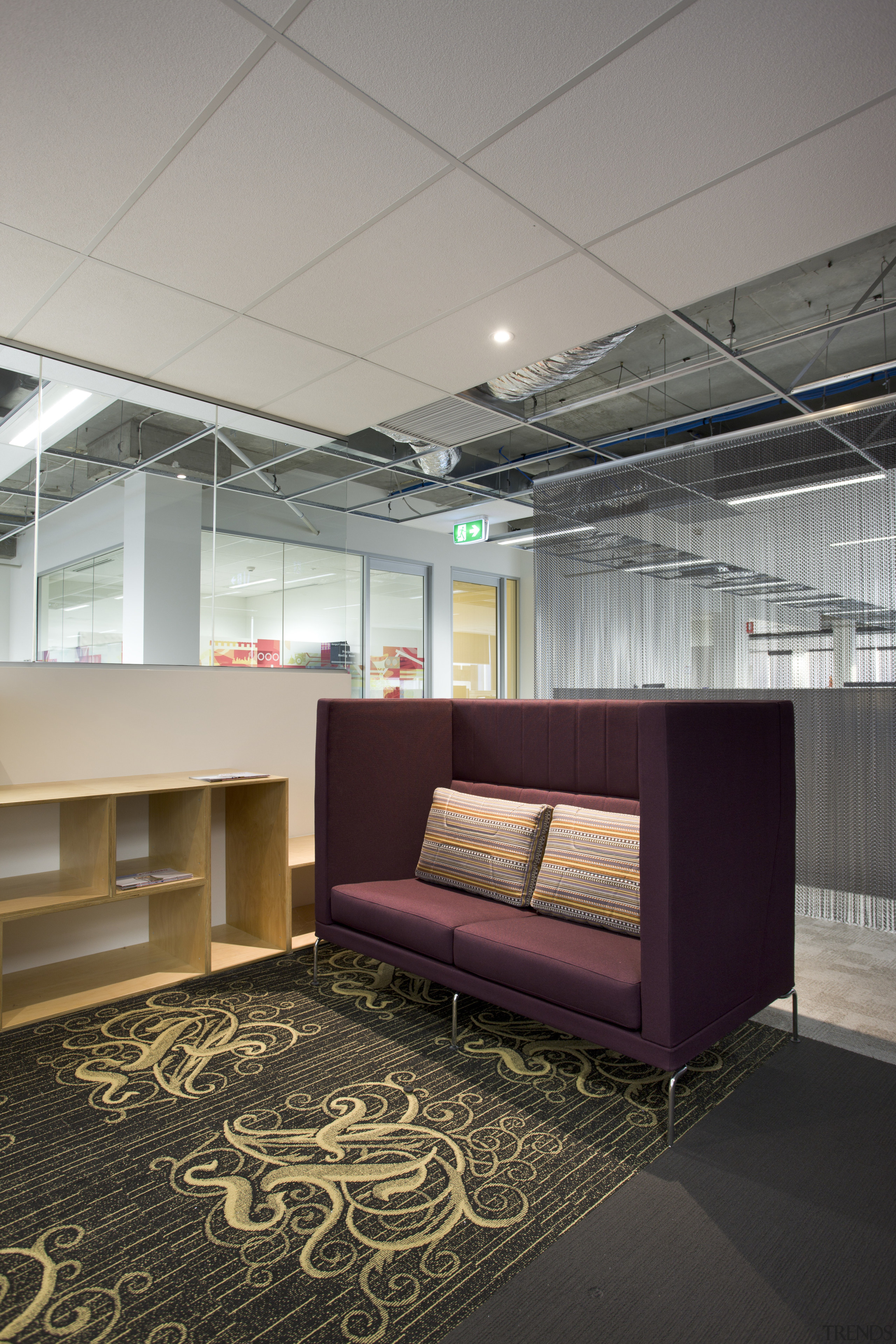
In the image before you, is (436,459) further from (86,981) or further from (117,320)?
(86,981)

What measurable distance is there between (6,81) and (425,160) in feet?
3.88

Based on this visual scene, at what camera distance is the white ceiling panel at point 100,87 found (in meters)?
1.93

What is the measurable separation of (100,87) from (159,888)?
276 centimetres

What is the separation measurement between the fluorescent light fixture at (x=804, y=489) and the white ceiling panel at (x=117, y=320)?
317cm

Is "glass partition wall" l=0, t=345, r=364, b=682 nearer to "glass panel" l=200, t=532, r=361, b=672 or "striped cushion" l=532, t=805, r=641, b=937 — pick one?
"glass panel" l=200, t=532, r=361, b=672

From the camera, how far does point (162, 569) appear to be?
410 centimetres

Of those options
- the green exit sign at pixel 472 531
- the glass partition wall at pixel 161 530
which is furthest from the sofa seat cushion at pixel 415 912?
the green exit sign at pixel 472 531

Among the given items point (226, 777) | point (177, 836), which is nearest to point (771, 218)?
point (226, 777)

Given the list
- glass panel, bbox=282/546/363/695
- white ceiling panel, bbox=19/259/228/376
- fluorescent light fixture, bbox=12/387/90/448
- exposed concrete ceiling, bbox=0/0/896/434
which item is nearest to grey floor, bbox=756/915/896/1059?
exposed concrete ceiling, bbox=0/0/896/434

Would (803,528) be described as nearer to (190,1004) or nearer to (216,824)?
(216,824)

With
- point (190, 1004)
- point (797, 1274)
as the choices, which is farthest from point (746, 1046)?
point (190, 1004)

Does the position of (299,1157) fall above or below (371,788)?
below

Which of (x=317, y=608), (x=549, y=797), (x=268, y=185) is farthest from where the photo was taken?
(x=317, y=608)

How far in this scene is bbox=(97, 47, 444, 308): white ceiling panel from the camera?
221 centimetres
